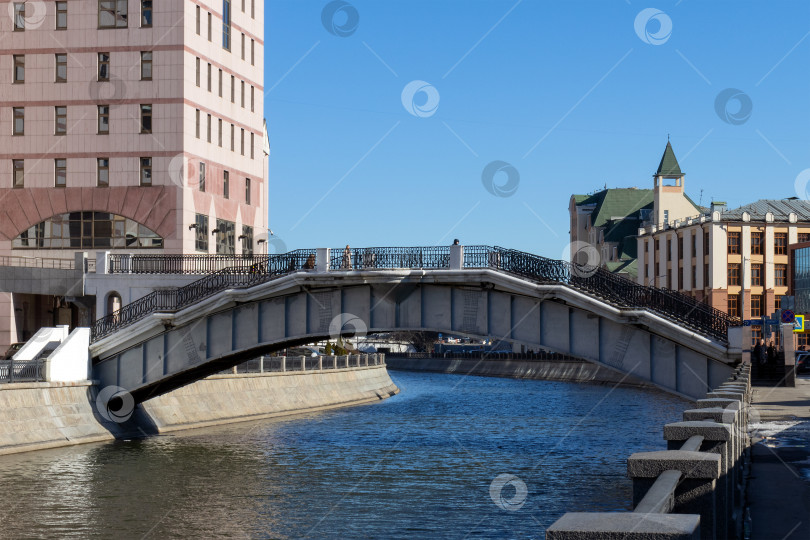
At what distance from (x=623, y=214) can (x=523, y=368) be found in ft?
114

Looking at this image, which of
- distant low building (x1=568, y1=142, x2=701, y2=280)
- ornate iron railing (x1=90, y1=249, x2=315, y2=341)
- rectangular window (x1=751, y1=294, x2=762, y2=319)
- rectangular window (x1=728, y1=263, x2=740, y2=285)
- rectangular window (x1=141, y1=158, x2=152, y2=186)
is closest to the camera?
ornate iron railing (x1=90, y1=249, x2=315, y2=341)

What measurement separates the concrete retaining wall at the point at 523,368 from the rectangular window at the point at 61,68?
2273 inches

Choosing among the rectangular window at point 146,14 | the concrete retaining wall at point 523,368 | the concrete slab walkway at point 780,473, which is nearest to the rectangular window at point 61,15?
the rectangular window at point 146,14

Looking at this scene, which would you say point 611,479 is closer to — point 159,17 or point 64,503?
point 64,503

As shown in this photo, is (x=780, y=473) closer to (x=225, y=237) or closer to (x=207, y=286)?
(x=207, y=286)

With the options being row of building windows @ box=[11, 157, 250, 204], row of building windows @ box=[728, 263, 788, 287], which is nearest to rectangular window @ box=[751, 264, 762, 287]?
row of building windows @ box=[728, 263, 788, 287]

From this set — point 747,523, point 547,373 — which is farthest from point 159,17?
point 547,373

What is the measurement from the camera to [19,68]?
5909cm

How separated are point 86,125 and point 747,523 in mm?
51398

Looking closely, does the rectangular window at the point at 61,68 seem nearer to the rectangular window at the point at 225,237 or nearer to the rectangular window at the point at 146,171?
the rectangular window at the point at 146,171

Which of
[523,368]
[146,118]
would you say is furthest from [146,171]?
[523,368]

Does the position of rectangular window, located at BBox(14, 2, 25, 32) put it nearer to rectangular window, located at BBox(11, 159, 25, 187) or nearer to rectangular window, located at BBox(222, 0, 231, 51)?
rectangular window, located at BBox(11, 159, 25, 187)

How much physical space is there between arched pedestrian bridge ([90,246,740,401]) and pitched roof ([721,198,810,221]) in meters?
76.8

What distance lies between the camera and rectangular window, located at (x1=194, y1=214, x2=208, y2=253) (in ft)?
199
